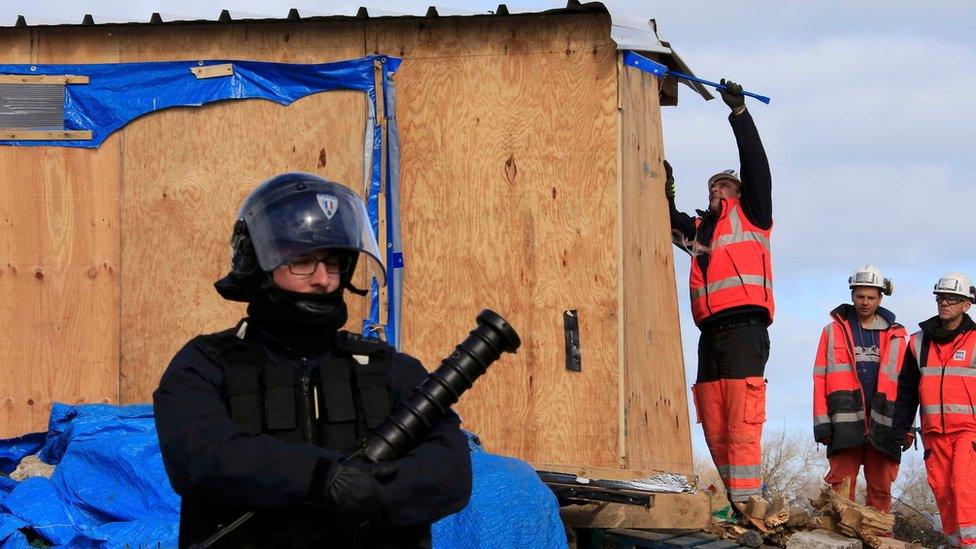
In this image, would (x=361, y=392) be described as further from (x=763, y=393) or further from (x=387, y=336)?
(x=763, y=393)

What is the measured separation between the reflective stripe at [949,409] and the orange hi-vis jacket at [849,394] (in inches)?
12.5

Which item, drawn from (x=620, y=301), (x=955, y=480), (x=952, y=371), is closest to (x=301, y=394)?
(x=620, y=301)

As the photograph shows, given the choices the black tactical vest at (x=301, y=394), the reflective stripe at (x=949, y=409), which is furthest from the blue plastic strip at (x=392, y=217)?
the black tactical vest at (x=301, y=394)

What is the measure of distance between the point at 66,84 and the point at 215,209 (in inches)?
57.6

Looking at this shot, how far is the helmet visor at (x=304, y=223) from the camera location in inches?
134

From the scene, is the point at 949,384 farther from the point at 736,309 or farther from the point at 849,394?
the point at 736,309

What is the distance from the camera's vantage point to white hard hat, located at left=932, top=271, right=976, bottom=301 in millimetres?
10156

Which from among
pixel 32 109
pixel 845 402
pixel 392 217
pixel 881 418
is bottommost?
pixel 881 418

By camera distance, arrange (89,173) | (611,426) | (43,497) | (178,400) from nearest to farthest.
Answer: (178,400), (43,497), (611,426), (89,173)

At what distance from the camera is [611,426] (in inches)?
339

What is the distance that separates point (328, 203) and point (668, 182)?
6.69 metres

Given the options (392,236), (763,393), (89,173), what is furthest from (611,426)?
(89,173)

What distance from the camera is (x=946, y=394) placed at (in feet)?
33.0

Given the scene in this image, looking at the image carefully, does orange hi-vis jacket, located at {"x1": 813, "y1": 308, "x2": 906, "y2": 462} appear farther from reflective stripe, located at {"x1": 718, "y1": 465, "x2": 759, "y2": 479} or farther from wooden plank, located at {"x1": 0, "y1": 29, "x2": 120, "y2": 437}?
wooden plank, located at {"x1": 0, "y1": 29, "x2": 120, "y2": 437}
